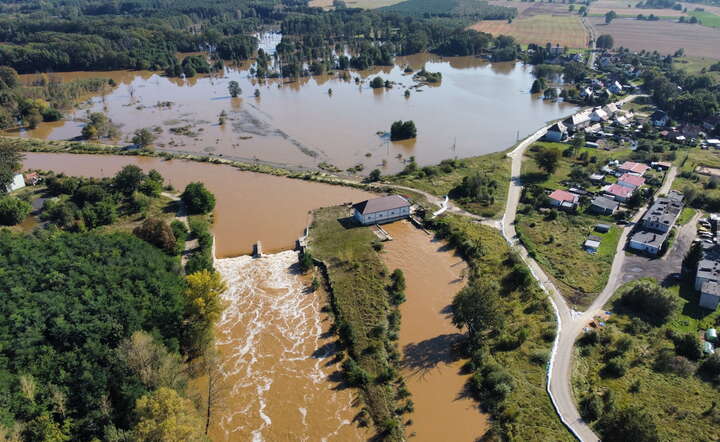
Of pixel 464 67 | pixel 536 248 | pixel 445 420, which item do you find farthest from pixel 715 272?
pixel 464 67

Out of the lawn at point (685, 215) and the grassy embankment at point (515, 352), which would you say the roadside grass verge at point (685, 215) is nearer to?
the lawn at point (685, 215)

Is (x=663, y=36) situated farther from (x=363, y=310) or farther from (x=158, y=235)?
(x=158, y=235)

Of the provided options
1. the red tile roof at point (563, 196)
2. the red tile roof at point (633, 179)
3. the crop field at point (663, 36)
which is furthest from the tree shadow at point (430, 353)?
the crop field at point (663, 36)

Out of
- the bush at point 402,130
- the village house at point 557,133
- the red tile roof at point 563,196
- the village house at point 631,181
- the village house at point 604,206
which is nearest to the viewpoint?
the village house at point 604,206

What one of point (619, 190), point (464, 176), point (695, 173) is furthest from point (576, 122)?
point (464, 176)

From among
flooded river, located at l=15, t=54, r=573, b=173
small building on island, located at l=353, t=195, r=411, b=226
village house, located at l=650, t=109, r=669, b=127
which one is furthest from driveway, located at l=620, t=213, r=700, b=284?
village house, located at l=650, t=109, r=669, b=127

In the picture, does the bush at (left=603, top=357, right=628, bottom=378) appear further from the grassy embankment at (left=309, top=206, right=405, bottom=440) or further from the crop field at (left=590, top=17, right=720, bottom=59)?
the crop field at (left=590, top=17, right=720, bottom=59)

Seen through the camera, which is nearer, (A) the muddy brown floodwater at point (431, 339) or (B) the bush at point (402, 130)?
(A) the muddy brown floodwater at point (431, 339)
